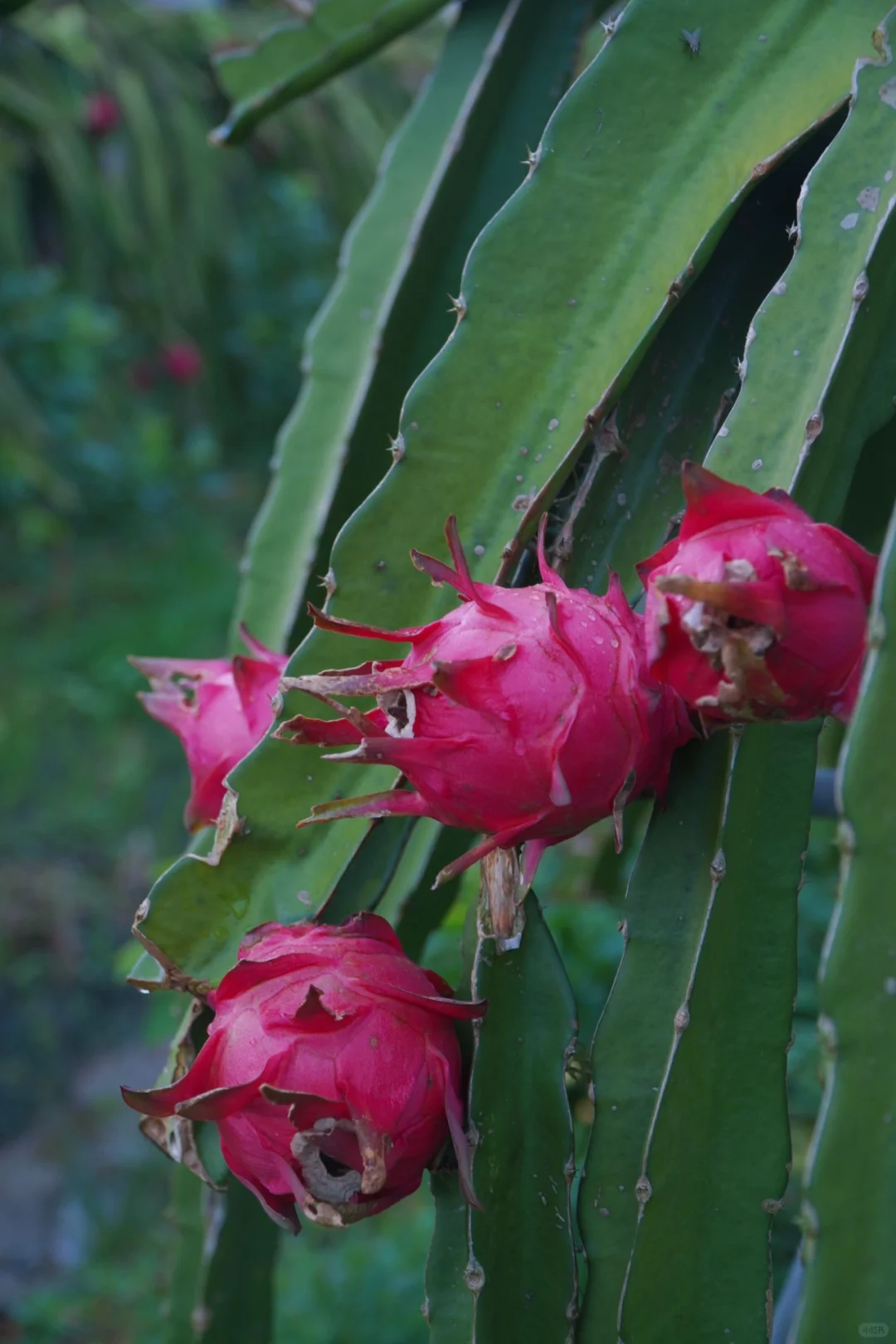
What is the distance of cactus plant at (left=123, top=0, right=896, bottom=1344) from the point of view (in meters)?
0.53

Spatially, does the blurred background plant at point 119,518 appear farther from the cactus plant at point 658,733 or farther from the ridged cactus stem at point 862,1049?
the ridged cactus stem at point 862,1049

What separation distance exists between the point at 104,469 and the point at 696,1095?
358 centimetres

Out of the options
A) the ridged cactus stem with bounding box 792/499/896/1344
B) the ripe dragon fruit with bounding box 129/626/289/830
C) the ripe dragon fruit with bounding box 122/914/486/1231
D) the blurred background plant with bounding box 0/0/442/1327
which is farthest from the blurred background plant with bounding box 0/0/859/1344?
the ridged cactus stem with bounding box 792/499/896/1344

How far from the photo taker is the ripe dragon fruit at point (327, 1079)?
1.81ft

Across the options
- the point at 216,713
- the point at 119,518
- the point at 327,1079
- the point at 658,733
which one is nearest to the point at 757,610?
the point at 658,733

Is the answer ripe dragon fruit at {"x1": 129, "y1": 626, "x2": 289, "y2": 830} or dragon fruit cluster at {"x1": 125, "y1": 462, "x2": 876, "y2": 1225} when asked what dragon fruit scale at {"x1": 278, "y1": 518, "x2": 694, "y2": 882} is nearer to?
→ dragon fruit cluster at {"x1": 125, "y1": 462, "x2": 876, "y2": 1225}

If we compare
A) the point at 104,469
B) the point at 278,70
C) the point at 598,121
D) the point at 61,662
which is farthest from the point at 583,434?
the point at 104,469

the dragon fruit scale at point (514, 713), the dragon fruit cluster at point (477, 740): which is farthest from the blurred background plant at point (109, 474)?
the dragon fruit scale at point (514, 713)

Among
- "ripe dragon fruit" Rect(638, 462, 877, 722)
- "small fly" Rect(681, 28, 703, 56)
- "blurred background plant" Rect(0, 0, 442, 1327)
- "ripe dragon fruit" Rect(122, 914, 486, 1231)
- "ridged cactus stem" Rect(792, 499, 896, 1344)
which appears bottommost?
"blurred background plant" Rect(0, 0, 442, 1327)

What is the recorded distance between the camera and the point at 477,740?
52cm

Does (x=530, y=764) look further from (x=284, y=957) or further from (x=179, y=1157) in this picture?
(x=179, y=1157)

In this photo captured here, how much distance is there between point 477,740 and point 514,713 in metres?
0.02

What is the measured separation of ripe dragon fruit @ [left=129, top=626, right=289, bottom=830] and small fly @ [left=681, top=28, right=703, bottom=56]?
48 centimetres

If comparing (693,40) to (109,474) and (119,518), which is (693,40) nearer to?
(109,474)
